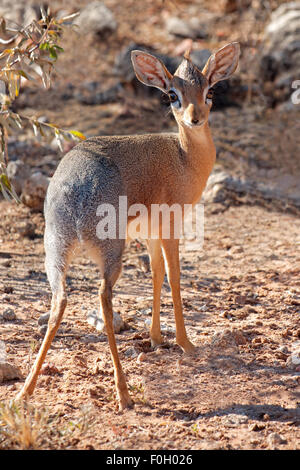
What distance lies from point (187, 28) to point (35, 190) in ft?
23.3

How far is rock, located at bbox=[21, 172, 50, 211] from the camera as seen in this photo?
8.10 m

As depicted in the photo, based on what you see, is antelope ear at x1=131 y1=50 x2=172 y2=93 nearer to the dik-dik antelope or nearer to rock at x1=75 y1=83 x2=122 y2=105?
the dik-dik antelope

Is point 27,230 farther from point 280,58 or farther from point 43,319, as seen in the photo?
point 280,58

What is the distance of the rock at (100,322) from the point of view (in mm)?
5719

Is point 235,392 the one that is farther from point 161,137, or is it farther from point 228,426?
point 161,137

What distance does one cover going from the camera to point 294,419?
436cm

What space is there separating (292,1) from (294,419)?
1098 cm

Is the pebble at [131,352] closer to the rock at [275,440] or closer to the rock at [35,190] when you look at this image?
the rock at [275,440]

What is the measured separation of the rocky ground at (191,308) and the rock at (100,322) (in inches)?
2.7

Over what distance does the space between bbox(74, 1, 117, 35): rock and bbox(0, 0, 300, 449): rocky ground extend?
205cm

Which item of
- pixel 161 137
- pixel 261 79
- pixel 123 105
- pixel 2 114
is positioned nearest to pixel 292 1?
pixel 261 79

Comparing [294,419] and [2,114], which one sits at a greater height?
[2,114]

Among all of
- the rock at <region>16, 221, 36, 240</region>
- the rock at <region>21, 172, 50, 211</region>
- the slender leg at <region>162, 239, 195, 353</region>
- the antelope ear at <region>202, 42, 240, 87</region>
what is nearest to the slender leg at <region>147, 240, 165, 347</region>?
the slender leg at <region>162, 239, 195, 353</region>

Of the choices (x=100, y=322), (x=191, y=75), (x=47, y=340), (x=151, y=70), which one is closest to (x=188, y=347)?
(x=100, y=322)
